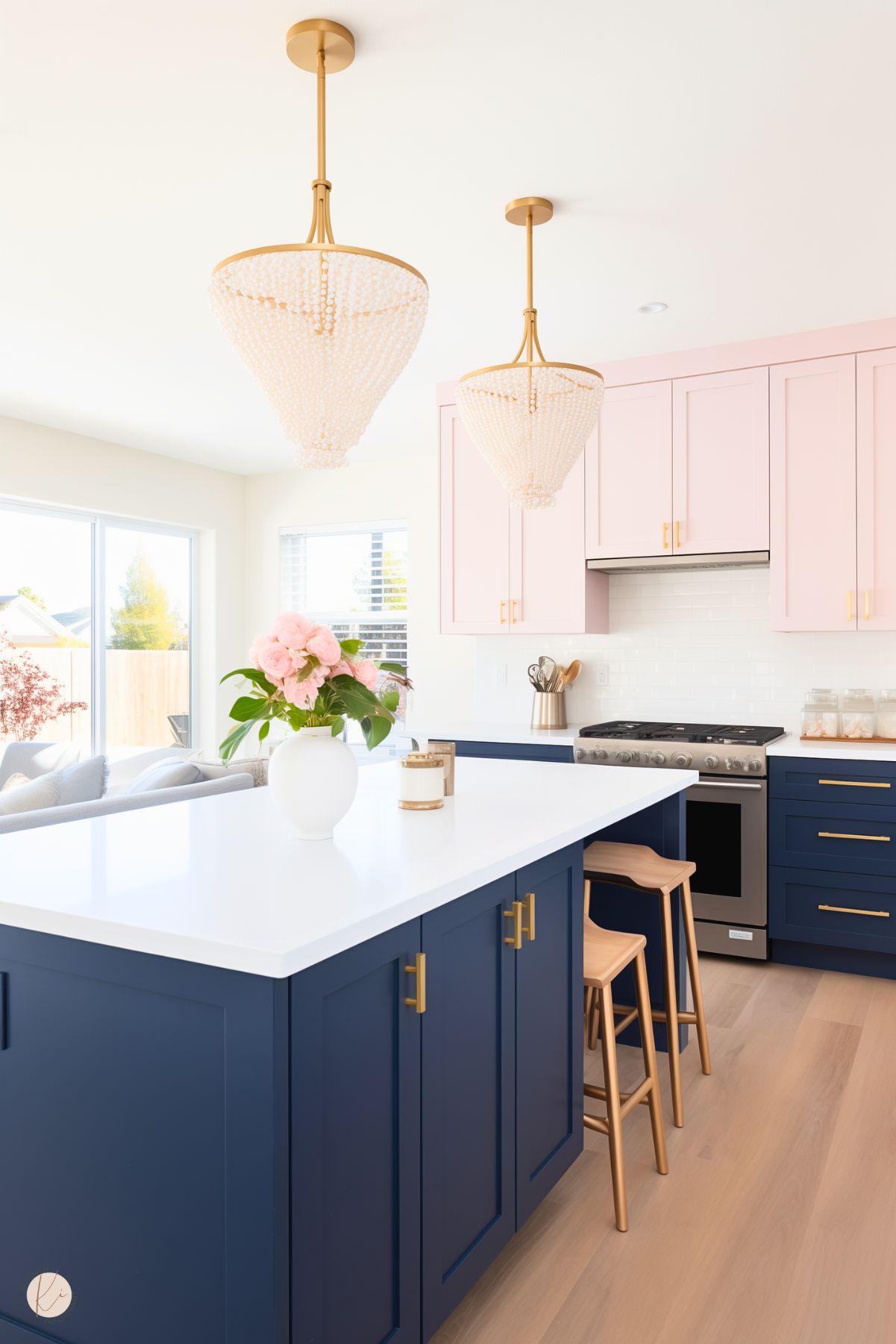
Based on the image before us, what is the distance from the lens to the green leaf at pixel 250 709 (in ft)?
6.09

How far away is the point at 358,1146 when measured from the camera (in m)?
1.43

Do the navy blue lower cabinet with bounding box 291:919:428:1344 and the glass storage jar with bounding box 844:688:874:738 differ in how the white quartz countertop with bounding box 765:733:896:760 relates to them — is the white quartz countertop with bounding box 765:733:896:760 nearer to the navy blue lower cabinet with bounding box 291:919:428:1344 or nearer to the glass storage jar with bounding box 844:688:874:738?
the glass storage jar with bounding box 844:688:874:738

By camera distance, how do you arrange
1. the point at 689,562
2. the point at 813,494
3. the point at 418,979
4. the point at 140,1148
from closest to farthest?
the point at 140,1148, the point at 418,979, the point at 813,494, the point at 689,562

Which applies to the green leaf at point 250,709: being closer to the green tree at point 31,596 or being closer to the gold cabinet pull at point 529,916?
the gold cabinet pull at point 529,916

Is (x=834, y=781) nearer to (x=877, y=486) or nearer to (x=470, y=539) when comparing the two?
(x=877, y=486)

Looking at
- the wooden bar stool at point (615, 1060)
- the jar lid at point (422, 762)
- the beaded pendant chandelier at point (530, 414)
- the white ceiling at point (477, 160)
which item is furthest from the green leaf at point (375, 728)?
the white ceiling at point (477, 160)

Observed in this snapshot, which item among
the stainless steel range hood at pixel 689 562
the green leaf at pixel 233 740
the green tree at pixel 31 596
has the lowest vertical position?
the green leaf at pixel 233 740

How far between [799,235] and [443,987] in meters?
2.66

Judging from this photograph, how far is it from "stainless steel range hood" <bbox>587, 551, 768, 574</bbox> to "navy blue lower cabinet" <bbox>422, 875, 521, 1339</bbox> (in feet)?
8.73

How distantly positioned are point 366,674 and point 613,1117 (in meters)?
1.16

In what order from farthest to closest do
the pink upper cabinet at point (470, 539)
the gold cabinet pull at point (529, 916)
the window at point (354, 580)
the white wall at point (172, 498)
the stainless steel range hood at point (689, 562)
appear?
the window at point (354, 580)
the white wall at point (172, 498)
the pink upper cabinet at point (470, 539)
the stainless steel range hood at point (689, 562)
the gold cabinet pull at point (529, 916)

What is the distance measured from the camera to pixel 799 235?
9.96ft

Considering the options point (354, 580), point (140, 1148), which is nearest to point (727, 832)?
point (140, 1148)

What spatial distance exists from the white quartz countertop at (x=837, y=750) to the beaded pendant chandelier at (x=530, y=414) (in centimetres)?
167
